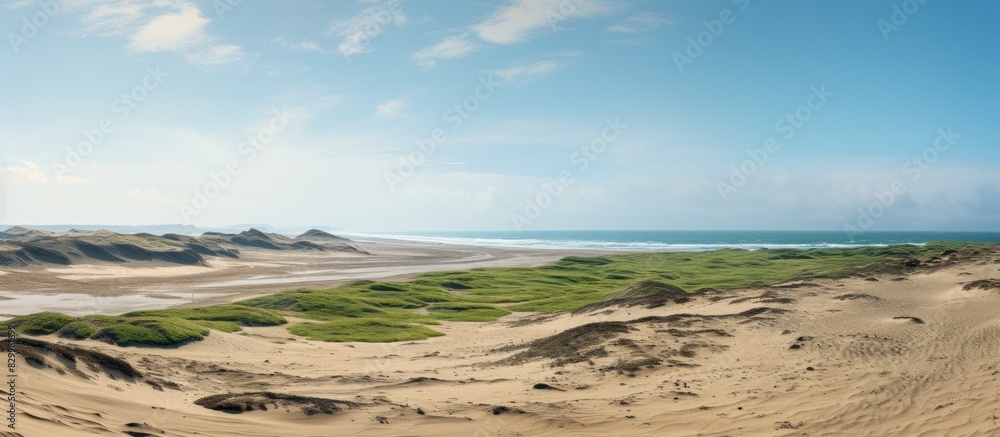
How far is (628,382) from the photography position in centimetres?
1603

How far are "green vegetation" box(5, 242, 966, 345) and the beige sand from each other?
3.07 metres

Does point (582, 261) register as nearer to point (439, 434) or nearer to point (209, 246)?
point (209, 246)

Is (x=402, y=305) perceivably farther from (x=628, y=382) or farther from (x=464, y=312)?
(x=628, y=382)

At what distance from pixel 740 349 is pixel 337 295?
1147 inches

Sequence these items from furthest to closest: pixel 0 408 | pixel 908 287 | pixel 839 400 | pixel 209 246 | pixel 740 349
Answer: pixel 209 246, pixel 908 287, pixel 740 349, pixel 839 400, pixel 0 408

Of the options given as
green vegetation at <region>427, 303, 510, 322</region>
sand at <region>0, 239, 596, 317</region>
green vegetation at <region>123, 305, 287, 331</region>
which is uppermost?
green vegetation at <region>123, 305, 287, 331</region>

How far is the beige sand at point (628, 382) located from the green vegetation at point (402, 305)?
3075mm

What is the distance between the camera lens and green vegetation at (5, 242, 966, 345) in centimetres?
2361

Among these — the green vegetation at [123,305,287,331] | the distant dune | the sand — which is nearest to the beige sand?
the green vegetation at [123,305,287,331]

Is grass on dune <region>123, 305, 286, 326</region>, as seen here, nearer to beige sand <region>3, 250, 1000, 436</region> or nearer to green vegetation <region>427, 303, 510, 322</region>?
beige sand <region>3, 250, 1000, 436</region>

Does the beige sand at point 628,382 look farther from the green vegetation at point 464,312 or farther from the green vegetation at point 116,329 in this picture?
the green vegetation at point 464,312

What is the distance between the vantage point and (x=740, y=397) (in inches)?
562

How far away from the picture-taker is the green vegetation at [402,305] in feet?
77.5

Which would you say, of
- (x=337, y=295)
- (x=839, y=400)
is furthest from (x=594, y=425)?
(x=337, y=295)
